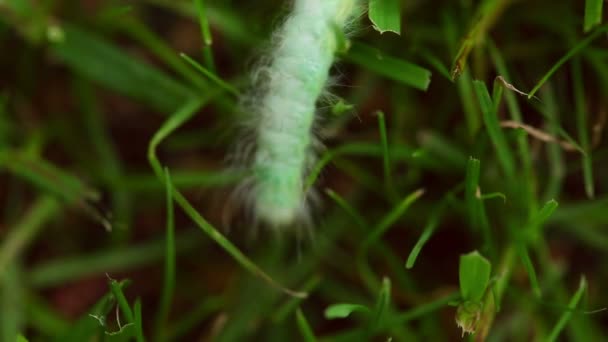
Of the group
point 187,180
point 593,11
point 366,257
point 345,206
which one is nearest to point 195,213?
point 345,206

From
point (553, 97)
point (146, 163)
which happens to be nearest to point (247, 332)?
point (146, 163)

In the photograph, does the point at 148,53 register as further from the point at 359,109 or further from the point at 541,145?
the point at 541,145

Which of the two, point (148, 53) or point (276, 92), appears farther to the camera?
point (148, 53)

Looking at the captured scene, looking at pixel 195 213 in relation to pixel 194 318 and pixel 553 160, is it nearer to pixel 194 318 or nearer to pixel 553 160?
pixel 194 318

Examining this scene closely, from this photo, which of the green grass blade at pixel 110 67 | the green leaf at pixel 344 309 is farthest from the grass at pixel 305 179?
the green leaf at pixel 344 309

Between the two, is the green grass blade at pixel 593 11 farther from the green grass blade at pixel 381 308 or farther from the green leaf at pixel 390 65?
the green grass blade at pixel 381 308

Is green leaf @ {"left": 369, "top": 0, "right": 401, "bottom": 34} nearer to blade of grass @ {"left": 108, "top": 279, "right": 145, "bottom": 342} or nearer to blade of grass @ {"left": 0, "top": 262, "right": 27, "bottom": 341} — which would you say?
blade of grass @ {"left": 108, "top": 279, "right": 145, "bottom": 342}
